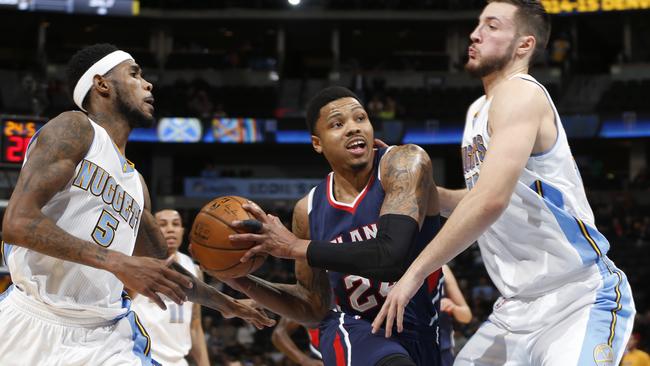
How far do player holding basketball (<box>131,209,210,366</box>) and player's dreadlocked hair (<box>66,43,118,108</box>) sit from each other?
2.25 meters

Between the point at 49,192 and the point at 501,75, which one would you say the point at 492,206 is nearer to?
the point at 501,75

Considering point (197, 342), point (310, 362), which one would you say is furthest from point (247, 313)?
point (197, 342)

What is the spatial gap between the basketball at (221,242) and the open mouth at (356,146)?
637 millimetres

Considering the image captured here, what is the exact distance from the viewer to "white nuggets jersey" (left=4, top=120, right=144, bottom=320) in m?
3.58

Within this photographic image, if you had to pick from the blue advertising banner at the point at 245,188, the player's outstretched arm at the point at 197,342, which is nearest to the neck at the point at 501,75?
the player's outstretched arm at the point at 197,342

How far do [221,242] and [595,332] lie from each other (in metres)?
1.57

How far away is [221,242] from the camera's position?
3.54 metres

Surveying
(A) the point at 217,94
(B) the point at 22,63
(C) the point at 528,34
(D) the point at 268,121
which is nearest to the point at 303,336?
(D) the point at 268,121

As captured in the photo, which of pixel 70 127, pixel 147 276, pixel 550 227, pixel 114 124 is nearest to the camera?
pixel 147 276

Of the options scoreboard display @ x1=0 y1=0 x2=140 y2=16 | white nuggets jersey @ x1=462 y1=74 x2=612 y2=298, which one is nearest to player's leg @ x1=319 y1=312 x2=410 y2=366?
white nuggets jersey @ x1=462 y1=74 x2=612 y2=298

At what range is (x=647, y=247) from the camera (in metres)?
17.4

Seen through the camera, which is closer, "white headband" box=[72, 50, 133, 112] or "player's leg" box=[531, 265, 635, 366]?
"player's leg" box=[531, 265, 635, 366]

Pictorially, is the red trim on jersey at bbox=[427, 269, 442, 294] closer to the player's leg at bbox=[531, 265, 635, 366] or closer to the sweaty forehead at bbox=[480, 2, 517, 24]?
the player's leg at bbox=[531, 265, 635, 366]

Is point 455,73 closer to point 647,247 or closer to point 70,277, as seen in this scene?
point 647,247
